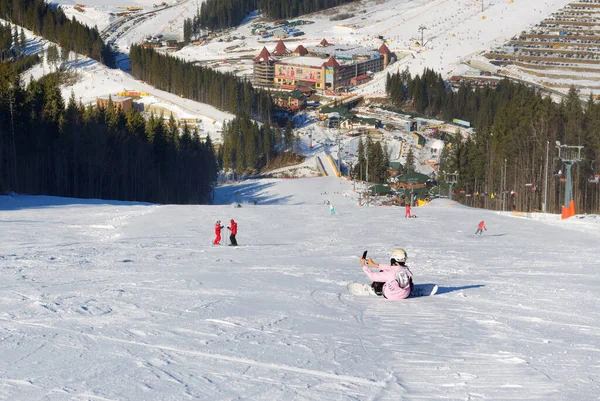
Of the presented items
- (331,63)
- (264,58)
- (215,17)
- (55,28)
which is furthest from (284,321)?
(215,17)

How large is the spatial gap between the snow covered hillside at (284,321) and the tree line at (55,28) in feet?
278

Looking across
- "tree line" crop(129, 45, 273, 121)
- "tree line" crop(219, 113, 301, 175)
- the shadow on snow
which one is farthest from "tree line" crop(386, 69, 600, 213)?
"tree line" crop(129, 45, 273, 121)

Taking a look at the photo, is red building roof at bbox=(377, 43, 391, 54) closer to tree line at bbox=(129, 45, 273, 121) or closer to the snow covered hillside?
tree line at bbox=(129, 45, 273, 121)

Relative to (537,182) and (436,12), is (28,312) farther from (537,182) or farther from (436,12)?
(436,12)

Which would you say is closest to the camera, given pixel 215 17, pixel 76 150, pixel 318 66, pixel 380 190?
pixel 76 150

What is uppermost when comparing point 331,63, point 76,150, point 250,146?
point 331,63

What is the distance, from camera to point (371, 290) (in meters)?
12.1

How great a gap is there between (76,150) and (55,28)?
6307 cm

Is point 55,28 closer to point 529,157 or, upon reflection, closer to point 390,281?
point 529,157

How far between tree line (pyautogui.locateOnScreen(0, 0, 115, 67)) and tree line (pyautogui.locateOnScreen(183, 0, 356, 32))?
44.1 meters

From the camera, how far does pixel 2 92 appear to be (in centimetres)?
4128

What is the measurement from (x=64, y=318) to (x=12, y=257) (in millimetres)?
6603

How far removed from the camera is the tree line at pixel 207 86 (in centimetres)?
9269

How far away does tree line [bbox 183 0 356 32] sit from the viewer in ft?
500
